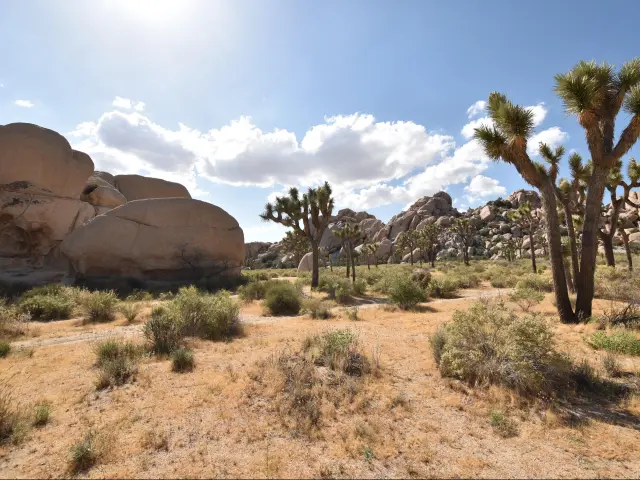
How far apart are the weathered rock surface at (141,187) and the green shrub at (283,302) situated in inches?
911

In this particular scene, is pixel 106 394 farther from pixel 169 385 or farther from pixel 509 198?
pixel 509 198

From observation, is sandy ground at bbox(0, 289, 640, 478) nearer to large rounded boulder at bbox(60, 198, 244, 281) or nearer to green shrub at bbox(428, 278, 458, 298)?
green shrub at bbox(428, 278, 458, 298)

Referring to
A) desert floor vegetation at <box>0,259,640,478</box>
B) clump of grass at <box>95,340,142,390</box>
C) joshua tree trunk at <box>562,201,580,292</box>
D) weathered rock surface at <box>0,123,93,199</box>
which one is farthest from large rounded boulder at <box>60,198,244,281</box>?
joshua tree trunk at <box>562,201,580,292</box>

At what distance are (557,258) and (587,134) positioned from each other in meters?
3.31

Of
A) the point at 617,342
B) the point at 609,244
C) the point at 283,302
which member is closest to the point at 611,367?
the point at 617,342

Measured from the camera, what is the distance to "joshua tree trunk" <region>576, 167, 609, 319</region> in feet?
Answer: 27.3

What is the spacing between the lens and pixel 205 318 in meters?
8.26

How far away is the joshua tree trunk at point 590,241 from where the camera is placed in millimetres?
8328

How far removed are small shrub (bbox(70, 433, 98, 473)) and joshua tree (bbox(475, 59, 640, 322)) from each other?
1001 cm

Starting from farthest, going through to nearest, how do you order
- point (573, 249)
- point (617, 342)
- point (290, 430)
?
point (573, 249), point (617, 342), point (290, 430)

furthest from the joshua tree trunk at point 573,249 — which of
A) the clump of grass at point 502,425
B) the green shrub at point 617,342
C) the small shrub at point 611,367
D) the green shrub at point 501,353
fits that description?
the clump of grass at point 502,425

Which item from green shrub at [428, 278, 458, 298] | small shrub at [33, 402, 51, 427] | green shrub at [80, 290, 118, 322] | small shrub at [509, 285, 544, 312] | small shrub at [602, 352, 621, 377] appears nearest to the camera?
small shrub at [33, 402, 51, 427]

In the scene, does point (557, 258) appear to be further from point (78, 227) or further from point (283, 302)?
point (78, 227)

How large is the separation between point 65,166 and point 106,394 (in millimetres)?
20951
